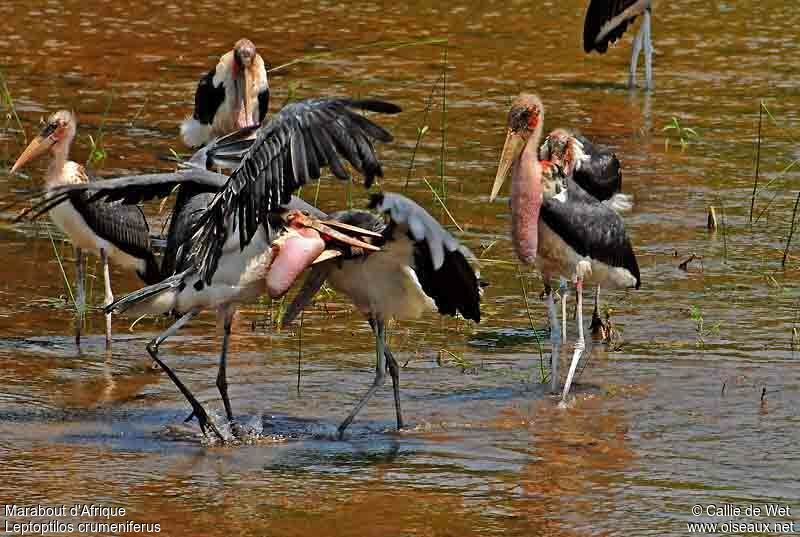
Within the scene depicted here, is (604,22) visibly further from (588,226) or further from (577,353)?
(577,353)

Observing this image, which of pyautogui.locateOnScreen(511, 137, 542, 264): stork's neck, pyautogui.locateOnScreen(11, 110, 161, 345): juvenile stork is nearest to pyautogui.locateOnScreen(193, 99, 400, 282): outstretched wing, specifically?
pyautogui.locateOnScreen(511, 137, 542, 264): stork's neck

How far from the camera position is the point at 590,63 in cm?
1348

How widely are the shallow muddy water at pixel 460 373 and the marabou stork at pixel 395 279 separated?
1.12 feet

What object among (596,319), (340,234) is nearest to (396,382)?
(340,234)

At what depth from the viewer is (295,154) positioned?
18.4 feet

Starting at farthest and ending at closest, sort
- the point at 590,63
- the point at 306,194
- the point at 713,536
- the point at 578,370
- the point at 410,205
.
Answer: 1. the point at 590,63
2. the point at 306,194
3. the point at 578,370
4. the point at 410,205
5. the point at 713,536

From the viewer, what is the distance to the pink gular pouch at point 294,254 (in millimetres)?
6035

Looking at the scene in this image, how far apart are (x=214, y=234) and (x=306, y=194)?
3441 millimetres

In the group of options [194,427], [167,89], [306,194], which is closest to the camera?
[194,427]

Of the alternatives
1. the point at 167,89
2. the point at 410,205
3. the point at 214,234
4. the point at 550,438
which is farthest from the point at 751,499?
the point at 167,89

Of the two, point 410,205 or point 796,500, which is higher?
point 410,205

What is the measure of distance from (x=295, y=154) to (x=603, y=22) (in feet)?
Result: 13.5

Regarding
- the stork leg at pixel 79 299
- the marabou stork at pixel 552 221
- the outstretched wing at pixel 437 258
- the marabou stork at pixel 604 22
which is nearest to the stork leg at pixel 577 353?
the marabou stork at pixel 552 221

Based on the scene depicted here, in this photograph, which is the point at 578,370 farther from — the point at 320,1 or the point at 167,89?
the point at 320,1
